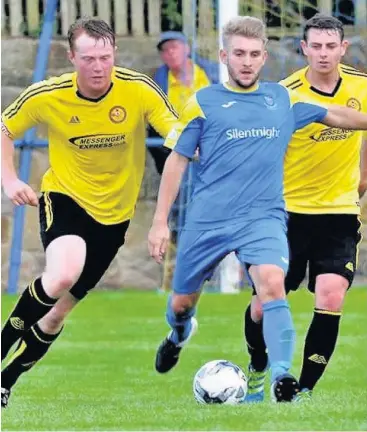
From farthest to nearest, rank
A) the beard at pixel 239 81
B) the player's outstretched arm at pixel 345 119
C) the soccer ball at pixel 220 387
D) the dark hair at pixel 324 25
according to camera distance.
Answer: the dark hair at pixel 324 25
the soccer ball at pixel 220 387
the player's outstretched arm at pixel 345 119
the beard at pixel 239 81

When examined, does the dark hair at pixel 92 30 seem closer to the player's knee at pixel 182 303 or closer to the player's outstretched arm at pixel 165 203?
the player's outstretched arm at pixel 165 203

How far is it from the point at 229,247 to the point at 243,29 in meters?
1.06

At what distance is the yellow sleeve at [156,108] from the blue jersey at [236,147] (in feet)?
1.09

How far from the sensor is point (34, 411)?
7.99 m

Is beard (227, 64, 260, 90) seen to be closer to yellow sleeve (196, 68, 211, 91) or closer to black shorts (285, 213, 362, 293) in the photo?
black shorts (285, 213, 362, 293)

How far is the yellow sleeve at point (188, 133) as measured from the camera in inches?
309

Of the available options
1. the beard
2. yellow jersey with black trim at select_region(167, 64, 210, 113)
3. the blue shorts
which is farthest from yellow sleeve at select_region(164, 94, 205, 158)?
yellow jersey with black trim at select_region(167, 64, 210, 113)

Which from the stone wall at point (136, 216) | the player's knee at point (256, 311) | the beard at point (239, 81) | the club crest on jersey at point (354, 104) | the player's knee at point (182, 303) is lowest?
the stone wall at point (136, 216)

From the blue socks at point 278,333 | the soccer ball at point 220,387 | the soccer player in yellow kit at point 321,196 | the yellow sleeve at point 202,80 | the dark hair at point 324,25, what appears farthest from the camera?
the yellow sleeve at point 202,80

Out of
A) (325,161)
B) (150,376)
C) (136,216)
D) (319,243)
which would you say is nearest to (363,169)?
(325,161)

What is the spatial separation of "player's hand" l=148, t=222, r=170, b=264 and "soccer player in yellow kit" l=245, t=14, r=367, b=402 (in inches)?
46.6

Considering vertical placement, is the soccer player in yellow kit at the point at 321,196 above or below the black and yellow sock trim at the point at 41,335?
above

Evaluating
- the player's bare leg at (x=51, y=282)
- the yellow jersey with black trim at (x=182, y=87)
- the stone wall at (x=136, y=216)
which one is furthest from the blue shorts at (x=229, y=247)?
the stone wall at (x=136, y=216)

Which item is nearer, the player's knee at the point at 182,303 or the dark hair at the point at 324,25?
the player's knee at the point at 182,303
